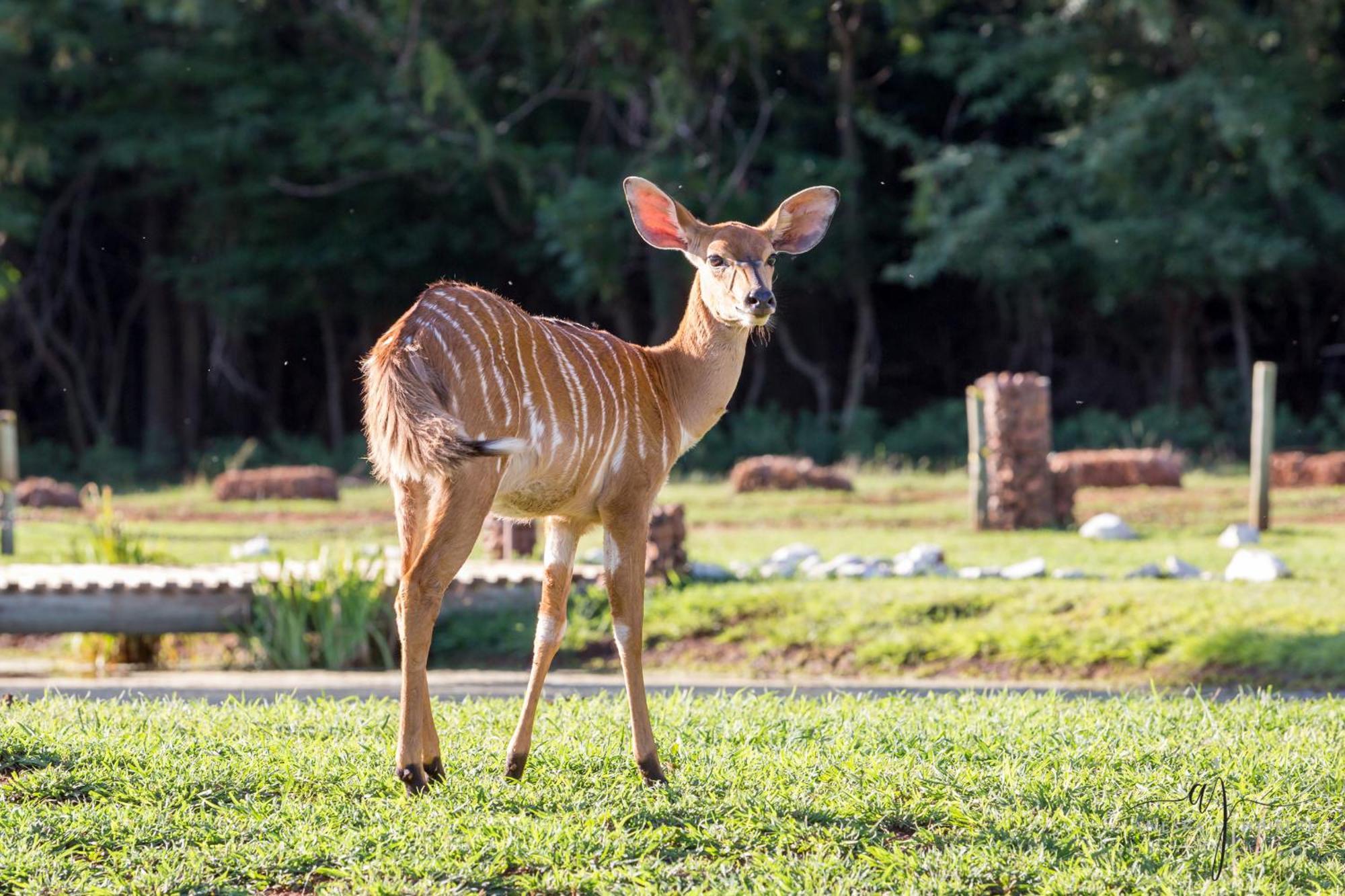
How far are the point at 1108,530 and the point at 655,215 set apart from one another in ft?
27.9

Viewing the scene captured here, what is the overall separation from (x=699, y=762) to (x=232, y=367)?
23095mm

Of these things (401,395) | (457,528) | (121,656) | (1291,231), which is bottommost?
(121,656)

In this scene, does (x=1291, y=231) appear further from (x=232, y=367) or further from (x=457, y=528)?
(x=457, y=528)

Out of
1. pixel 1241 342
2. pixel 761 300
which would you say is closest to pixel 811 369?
pixel 1241 342

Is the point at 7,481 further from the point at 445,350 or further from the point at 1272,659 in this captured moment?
the point at 445,350

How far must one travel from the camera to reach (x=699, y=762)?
6004mm

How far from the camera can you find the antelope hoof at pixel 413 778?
541cm

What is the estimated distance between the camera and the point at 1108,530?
1393cm

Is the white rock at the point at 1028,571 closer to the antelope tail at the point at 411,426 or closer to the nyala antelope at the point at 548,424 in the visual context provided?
the nyala antelope at the point at 548,424

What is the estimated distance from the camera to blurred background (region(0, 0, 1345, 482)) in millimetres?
23562

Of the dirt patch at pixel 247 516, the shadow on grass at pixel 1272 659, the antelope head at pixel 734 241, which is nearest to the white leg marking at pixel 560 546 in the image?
the antelope head at pixel 734 241

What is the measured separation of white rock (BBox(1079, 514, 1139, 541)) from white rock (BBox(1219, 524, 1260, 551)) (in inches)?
27.6

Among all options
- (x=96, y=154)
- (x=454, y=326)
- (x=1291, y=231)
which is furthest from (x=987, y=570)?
(x=96, y=154)

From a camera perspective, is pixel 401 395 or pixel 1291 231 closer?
pixel 401 395
